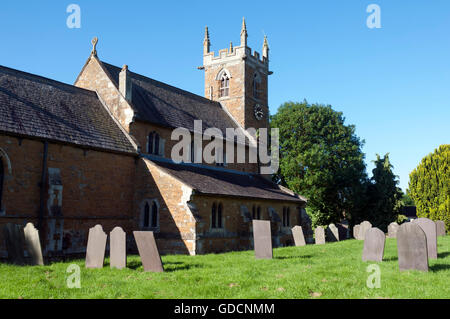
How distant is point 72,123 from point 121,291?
1328 cm

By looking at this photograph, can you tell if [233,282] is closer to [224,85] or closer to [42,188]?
[42,188]

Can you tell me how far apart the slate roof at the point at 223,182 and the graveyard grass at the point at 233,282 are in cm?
865

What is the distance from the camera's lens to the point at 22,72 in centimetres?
2117

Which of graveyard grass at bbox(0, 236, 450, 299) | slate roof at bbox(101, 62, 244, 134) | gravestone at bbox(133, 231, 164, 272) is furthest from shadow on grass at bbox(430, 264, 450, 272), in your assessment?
slate roof at bbox(101, 62, 244, 134)

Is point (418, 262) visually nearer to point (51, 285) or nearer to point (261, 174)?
point (51, 285)

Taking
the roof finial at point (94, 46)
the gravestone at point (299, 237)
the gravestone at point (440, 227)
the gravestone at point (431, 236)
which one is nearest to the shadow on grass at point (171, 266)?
the gravestone at point (431, 236)

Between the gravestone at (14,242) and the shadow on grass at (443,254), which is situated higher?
the gravestone at (14,242)

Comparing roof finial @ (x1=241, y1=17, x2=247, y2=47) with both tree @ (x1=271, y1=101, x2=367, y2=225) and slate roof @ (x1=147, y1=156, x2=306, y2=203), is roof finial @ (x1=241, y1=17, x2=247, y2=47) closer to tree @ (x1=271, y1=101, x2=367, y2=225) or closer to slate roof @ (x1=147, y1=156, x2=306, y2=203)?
tree @ (x1=271, y1=101, x2=367, y2=225)

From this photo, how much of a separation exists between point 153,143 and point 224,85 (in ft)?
44.7

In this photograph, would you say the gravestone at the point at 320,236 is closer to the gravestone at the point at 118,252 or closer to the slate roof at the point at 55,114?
the slate roof at the point at 55,114

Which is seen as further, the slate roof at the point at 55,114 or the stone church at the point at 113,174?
the slate roof at the point at 55,114

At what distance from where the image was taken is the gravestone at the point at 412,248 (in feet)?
37.5

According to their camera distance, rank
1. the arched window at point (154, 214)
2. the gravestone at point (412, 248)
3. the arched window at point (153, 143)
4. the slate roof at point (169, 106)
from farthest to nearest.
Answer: the slate roof at point (169, 106) → the arched window at point (153, 143) → the arched window at point (154, 214) → the gravestone at point (412, 248)

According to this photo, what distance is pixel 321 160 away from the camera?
32.1 meters
